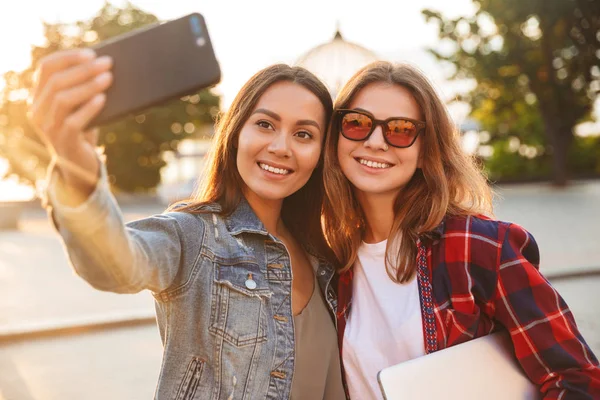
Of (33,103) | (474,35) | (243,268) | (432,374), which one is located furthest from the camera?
(474,35)

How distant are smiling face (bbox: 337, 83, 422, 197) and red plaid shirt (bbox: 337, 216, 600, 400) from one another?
1.01 ft

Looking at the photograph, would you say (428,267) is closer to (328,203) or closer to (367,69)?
(328,203)

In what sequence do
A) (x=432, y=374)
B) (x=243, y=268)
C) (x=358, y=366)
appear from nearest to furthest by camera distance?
(x=432, y=374) < (x=243, y=268) < (x=358, y=366)

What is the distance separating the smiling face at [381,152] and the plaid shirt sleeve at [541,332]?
548 millimetres

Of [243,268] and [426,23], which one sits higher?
[426,23]

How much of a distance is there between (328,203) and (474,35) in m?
24.5

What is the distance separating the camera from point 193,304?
78.7 inches

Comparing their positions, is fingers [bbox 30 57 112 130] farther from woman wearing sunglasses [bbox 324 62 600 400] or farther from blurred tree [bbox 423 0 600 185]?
blurred tree [bbox 423 0 600 185]

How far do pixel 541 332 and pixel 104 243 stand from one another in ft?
4.70

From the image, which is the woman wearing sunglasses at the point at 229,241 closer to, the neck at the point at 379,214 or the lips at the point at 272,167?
the lips at the point at 272,167


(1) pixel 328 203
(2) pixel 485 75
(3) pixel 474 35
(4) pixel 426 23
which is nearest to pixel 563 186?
(2) pixel 485 75

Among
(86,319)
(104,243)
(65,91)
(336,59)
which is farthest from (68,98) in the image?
(336,59)

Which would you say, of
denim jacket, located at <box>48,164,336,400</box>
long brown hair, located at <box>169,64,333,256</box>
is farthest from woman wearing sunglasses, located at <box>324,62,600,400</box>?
denim jacket, located at <box>48,164,336,400</box>

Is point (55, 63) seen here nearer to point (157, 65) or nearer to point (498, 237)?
point (157, 65)
